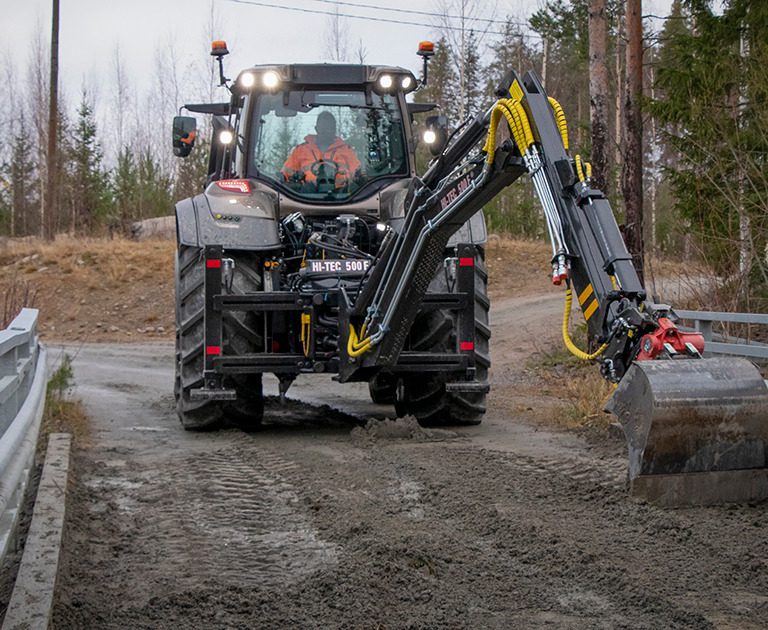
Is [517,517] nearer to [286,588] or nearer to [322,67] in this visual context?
[286,588]

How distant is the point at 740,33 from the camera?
16.8 meters

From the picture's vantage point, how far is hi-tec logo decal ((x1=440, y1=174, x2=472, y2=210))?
671cm

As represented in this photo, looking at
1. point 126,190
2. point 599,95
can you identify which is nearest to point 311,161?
point 599,95

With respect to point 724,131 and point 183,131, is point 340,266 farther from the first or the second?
point 724,131

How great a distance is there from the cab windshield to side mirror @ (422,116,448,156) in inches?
18.4

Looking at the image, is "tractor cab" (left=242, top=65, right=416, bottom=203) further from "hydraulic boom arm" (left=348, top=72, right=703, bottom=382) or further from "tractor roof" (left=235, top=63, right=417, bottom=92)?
"hydraulic boom arm" (left=348, top=72, right=703, bottom=382)

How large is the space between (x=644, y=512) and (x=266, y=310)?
158 inches

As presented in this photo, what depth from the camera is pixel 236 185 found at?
898cm

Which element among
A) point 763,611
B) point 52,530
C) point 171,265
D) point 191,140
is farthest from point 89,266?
point 763,611

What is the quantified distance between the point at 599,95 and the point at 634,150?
132 centimetres

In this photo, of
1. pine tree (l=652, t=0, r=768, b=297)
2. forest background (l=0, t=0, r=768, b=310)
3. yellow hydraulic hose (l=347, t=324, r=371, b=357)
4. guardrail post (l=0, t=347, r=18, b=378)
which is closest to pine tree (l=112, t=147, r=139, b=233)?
forest background (l=0, t=0, r=768, b=310)

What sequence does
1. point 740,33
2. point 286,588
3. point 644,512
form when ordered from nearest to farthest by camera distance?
point 286,588 < point 644,512 < point 740,33

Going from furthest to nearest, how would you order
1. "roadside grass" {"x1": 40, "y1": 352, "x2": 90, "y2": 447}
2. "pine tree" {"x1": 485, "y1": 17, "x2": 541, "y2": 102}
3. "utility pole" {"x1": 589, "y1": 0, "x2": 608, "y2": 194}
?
"pine tree" {"x1": 485, "y1": 17, "x2": 541, "y2": 102} → "utility pole" {"x1": 589, "y1": 0, "x2": 608, "y2": 194} → "roadside grass" {"x1": 40, "y1": 352, "x2": 90, "y2": 447}

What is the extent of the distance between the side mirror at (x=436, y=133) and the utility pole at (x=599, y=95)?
4.75 meters
